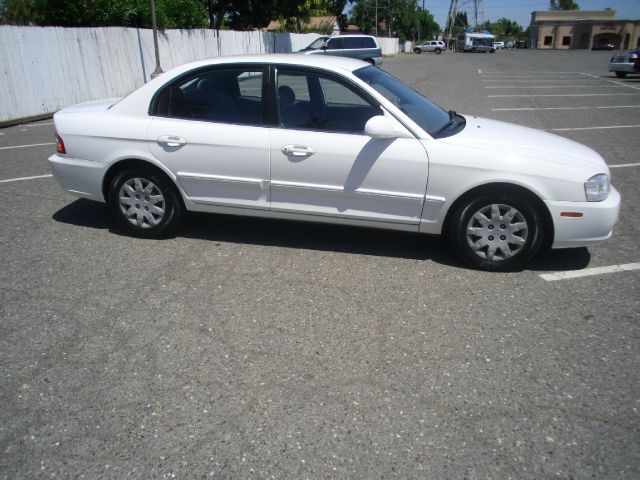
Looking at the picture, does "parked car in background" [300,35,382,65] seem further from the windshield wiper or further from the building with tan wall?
the building with tan wall

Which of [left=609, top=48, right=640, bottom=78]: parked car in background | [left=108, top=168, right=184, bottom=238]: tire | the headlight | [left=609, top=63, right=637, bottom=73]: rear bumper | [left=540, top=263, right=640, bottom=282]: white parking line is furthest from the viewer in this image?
[left=609, top=63, right=637, bottom=73]: rear bumper

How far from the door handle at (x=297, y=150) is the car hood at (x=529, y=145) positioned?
106cm

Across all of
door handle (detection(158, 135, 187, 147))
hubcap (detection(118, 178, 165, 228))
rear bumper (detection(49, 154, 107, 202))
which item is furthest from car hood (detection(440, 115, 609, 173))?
rear bumper (detection(49, 154, 107, 202))

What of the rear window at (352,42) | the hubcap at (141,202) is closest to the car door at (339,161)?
the hubcap at (141,202)

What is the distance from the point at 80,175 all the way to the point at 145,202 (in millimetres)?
684

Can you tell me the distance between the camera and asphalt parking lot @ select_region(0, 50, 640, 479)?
240 cm

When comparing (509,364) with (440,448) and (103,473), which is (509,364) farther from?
(103,473)

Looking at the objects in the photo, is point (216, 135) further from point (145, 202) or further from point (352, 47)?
point (352, 47)

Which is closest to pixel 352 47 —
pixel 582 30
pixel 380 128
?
pixel 380 128

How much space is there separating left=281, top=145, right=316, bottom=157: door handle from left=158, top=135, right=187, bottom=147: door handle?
0.92m

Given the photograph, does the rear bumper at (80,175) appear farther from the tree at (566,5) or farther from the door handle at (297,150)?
the tree at (566,5)

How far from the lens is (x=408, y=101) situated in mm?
4531

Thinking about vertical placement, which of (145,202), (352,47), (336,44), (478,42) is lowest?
(145,202)

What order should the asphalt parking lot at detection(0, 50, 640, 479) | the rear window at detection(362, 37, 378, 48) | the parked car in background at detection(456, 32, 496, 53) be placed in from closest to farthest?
the asphalt parking lot at detection(0, 50, 640, 479) → the rear window at detection(362, 37, 378, 48) → the parked car in background at detection(456, 32, 496, 53)
